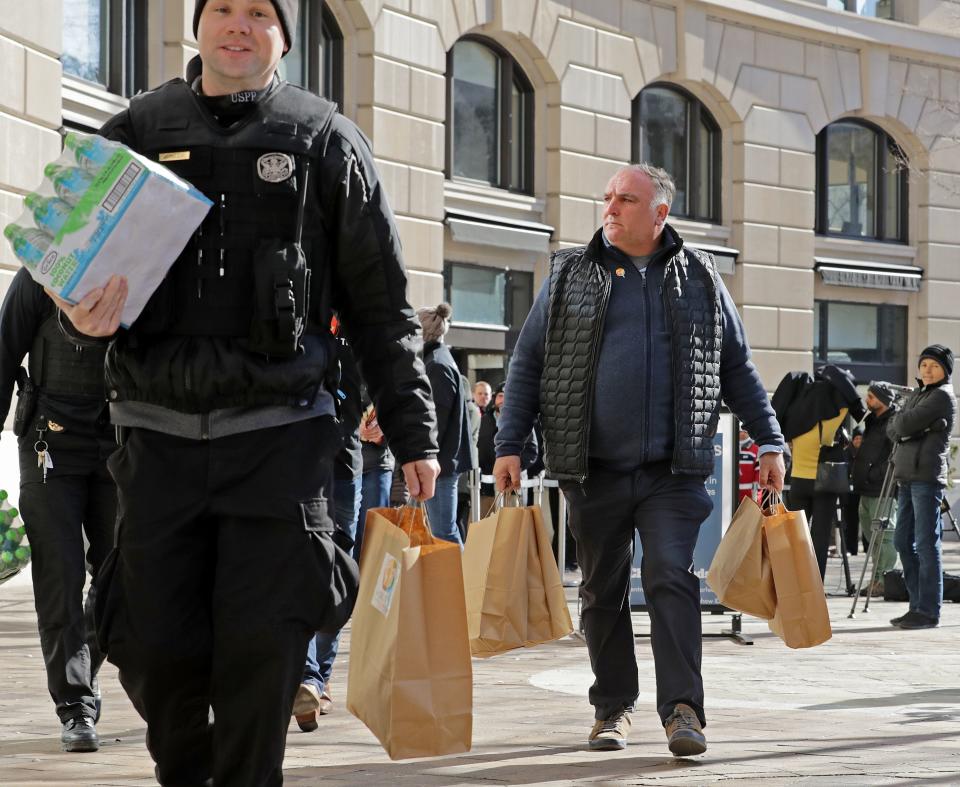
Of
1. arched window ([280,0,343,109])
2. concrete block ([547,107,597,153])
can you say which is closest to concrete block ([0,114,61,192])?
arched window ([280,0,343,109])

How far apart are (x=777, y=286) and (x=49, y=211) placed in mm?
21920

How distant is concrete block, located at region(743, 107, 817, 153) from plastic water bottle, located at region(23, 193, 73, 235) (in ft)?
70.6

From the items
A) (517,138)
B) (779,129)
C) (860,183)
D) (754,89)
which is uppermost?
(754,89)

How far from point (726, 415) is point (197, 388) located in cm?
746

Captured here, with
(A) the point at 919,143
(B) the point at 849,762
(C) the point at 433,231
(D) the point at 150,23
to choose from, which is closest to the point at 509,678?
(B) the point at 849,762

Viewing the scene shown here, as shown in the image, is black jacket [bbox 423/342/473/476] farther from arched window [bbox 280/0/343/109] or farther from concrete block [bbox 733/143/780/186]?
concrete block [bbox 733/143/780/186]

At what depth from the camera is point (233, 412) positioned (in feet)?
13.8

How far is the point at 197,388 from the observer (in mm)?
4180

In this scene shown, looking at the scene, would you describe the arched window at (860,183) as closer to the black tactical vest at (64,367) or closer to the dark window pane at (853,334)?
the dark window pane at (853,334)

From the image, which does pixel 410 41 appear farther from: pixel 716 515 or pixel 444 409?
pixel 716 515

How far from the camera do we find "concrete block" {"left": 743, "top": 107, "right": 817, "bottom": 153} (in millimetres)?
25047

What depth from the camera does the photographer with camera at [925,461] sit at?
1292cm

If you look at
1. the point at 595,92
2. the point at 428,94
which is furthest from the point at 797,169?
the point at 428,94

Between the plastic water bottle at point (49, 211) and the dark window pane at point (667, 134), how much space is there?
2049 centimetres
